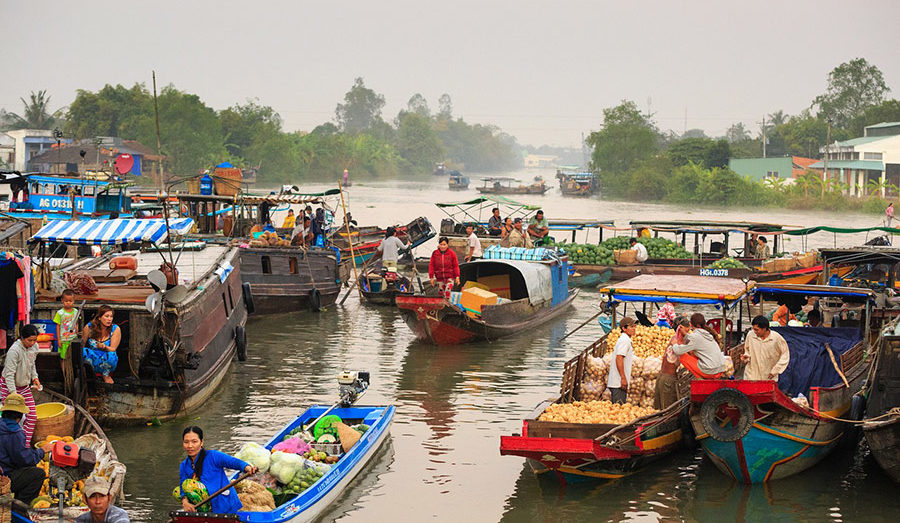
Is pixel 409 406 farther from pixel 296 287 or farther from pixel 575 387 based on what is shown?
pixel 296 287

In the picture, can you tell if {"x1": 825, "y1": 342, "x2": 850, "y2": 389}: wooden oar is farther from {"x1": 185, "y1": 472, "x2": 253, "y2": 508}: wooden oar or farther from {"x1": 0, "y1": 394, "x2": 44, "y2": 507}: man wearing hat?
{"x1": 0, "y1": 394, "x2": 44, "y2": 507}: man wearing hat

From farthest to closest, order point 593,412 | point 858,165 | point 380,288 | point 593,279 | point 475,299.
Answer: point 858,165
point 593,279
point 380,288
point 475,299
point 593,412

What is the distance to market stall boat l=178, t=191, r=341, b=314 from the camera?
70.0 feet

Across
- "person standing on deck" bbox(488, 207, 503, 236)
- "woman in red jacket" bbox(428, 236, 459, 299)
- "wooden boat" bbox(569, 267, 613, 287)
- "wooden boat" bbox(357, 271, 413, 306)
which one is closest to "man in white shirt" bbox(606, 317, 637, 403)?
"woman in red jacket" bbox(428, 236, 459, 299)

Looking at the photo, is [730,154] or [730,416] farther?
[730,154]

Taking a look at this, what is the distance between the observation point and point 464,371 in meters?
17.3

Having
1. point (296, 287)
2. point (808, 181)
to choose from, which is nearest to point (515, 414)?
point (296, 287)

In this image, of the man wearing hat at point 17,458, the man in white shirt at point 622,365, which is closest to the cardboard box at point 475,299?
the man in white shirt at point 622,365

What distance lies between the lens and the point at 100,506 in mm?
7012

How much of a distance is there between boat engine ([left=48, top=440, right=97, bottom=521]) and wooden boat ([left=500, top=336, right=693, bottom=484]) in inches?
156

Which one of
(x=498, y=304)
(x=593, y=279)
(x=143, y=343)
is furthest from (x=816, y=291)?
(x=593, y=279)

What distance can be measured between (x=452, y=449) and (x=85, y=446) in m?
4.62

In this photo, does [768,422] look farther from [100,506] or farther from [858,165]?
[858,165]

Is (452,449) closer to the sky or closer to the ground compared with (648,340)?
closer to the ground
